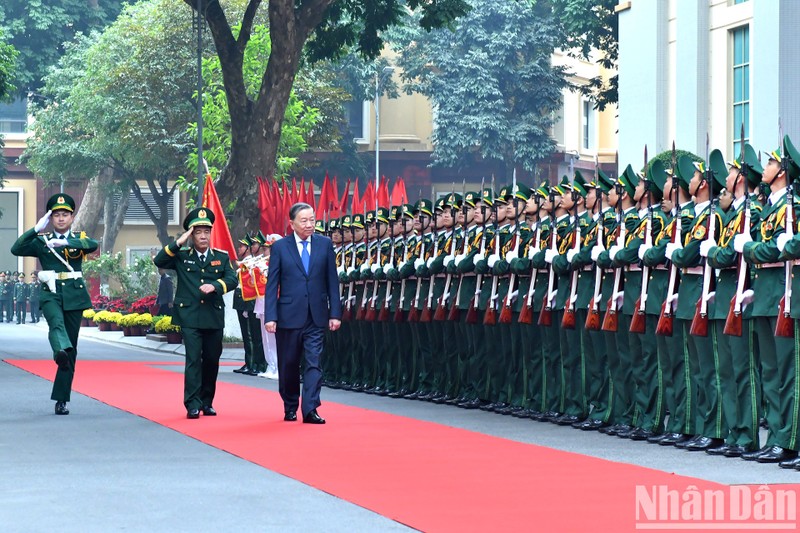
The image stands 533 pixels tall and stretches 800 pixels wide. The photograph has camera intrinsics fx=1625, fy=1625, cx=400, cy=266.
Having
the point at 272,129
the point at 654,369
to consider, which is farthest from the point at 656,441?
the point at 272,129

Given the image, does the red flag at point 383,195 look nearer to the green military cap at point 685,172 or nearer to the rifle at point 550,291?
the rifle at point 550,291

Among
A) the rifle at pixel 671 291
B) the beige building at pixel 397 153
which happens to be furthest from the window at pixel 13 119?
the rifle at pixel 671 291

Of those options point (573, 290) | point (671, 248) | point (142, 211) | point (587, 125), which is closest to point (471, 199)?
point (573, 290)

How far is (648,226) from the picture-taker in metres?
12.6

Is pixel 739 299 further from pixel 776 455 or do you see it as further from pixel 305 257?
pixel 305 257

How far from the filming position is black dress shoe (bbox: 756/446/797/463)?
10953 mm

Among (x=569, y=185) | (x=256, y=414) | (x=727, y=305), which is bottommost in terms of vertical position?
(x=256, y=414)

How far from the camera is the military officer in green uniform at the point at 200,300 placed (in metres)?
14.8

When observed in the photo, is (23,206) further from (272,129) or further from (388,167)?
(272,129)

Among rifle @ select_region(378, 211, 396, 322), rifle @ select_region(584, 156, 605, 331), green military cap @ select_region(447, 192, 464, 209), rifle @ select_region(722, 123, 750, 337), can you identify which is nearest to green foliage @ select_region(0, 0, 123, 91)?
rifle @ select_region(378, 211, 396, 322)

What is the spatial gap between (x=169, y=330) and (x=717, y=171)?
22.8m

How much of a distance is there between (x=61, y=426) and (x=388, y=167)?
5391cm

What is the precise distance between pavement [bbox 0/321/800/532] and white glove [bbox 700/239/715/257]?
1.44m

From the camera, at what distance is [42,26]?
187 feet
